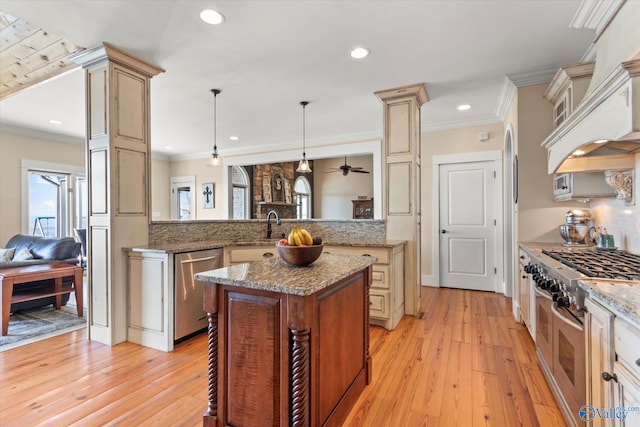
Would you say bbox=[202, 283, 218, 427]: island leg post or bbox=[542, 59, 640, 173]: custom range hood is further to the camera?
bbox=[202, 283, 218, 427]: island leg post

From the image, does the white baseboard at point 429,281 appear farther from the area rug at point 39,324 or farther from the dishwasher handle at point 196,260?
the area rug at point 39,324

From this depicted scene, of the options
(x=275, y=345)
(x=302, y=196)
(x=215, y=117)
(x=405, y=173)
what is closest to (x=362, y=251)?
(x=405, y=173)

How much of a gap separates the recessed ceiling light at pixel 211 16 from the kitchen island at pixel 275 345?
1840 millimetres

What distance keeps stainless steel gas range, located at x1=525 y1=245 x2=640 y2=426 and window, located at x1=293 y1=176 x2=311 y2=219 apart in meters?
7.67

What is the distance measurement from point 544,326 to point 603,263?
1.85ft

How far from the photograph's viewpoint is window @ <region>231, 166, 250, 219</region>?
7.62 metres

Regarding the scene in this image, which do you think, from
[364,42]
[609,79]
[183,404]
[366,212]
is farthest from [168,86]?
[366,212]

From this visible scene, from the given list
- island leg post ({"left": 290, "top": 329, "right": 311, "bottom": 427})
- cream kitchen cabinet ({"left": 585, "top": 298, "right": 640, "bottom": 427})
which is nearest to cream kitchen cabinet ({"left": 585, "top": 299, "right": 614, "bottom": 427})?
cream kitchen cabinet ({"left": 585, "top": 298, "right": 640, "bottom": 427})

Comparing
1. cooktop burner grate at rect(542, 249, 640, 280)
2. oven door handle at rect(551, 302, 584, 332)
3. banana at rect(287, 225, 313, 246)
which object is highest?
banana at rect(287, 225, 313, 246)

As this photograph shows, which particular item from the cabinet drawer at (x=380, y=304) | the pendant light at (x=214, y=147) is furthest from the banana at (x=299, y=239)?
the pendant light at (x=214, y=147)

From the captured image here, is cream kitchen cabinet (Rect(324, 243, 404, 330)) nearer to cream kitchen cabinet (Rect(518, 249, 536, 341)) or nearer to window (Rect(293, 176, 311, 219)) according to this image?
cream kitchen cabinet (Rect(518, 249, 536, 341))

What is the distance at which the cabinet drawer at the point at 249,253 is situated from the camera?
3.27 meters

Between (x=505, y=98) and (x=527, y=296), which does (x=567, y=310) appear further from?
(x=505, y=98)

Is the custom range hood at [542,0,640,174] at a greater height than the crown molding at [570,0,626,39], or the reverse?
the crown molding at [570,0,626,39]
